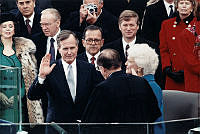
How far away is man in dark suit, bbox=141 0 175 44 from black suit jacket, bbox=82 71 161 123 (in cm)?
84

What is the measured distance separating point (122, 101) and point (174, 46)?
1.38 metres

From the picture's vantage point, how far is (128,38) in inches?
285

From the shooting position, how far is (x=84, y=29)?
723 centimetres

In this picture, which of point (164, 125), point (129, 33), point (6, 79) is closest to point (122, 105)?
point (164, 125)

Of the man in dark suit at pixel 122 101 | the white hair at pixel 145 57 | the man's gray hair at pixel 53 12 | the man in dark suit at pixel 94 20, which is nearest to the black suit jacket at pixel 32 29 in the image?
the man's gray hair at pixel 53 12

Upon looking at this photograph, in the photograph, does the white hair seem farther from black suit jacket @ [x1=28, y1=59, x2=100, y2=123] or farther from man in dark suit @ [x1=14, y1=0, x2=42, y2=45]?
man in dark suit @ [x1=14, y1=0, x2=42, y2=45]

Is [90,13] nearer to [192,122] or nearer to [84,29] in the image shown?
[84,29]

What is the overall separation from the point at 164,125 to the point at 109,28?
6.28 ft

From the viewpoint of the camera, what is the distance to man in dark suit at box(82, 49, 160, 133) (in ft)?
21.8

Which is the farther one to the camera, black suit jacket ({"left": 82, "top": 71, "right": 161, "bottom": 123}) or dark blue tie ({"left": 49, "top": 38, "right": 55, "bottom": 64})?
dark blue tie ({"left": 49, "top": 38, "right": 55, "bottom": 64})

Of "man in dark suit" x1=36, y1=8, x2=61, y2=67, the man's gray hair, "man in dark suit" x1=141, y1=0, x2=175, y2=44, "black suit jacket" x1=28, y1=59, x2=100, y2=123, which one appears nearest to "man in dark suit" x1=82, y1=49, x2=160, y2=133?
"black suit jacket" x1=28, y1=59, x2=100, y2=123

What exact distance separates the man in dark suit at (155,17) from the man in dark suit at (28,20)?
5.72 feet

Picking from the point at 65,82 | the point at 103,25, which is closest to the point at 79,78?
the point at 65,82

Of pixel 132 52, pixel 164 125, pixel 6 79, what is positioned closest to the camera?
pixel 164 125
